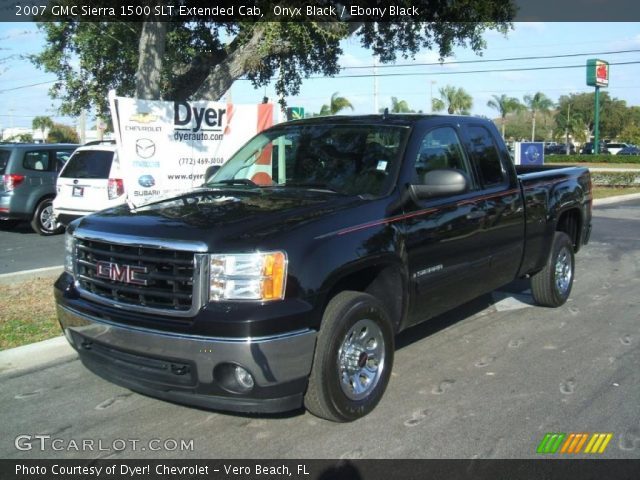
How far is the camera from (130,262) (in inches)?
146

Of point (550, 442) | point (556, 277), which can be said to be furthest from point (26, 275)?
point (550, 442)

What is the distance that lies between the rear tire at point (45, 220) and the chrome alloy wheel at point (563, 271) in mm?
9849

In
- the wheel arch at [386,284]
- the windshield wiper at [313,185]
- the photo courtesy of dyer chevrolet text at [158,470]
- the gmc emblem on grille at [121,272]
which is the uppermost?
the windshield wiper at [313,185]

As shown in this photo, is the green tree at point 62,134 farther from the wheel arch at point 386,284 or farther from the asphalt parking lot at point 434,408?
the wheel arch at point 386,284

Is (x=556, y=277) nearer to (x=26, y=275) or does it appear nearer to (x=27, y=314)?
(x=27, y=314)

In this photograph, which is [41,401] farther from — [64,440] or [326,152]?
[326,152]

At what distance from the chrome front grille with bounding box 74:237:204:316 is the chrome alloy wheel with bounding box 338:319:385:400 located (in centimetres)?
99

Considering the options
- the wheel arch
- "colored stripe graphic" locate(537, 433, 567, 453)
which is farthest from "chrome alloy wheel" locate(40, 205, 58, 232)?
"colored stripe graphic" locate(537, 433, 567, 453)

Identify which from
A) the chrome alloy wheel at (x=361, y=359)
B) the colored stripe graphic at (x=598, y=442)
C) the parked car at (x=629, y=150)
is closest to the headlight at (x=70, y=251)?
the chrome alloy wheel at (x=361, y=359)

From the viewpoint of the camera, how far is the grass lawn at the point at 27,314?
5.60 metres

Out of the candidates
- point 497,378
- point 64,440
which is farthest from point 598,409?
point 64,440

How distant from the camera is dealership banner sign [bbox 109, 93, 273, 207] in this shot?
866 centimetres

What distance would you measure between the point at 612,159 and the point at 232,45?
144 feet

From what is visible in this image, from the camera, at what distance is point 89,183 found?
11.4 m
